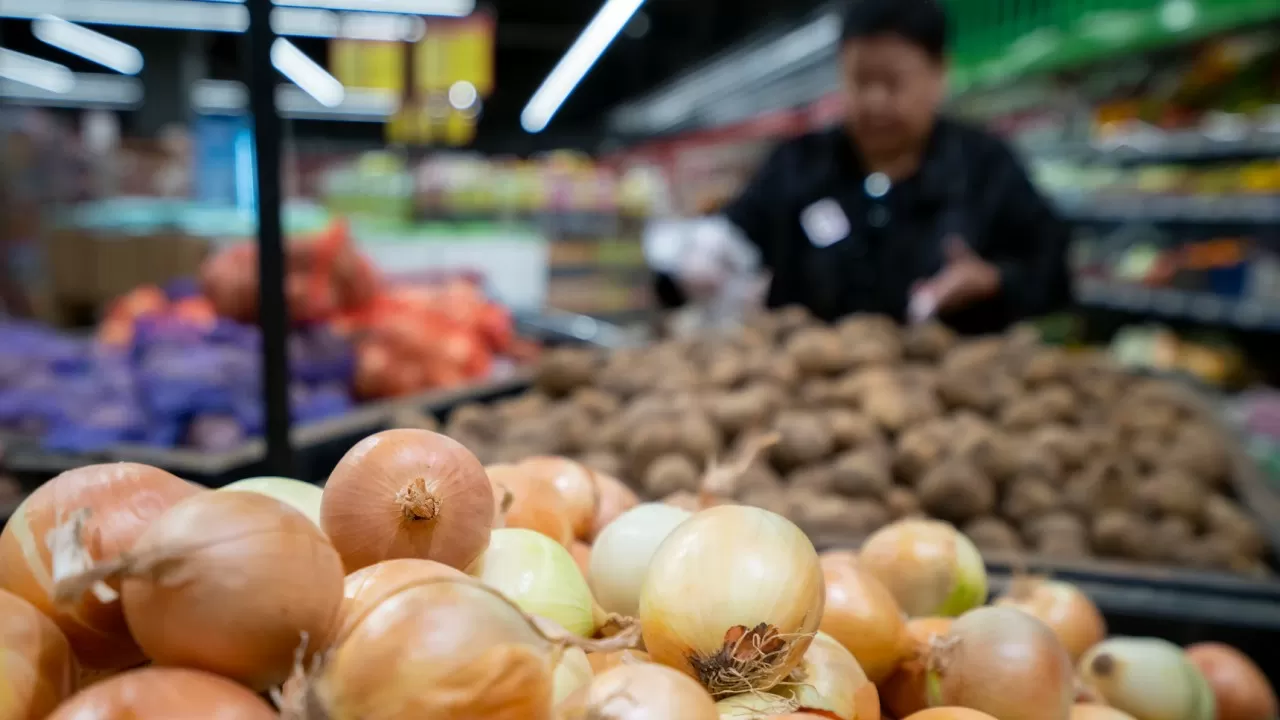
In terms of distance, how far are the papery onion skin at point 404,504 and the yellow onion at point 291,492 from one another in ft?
0.22

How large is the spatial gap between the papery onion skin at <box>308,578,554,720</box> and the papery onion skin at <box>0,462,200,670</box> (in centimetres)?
15

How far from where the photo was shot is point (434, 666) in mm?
478

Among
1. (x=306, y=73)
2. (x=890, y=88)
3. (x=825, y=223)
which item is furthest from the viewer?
(x=306, y=73)

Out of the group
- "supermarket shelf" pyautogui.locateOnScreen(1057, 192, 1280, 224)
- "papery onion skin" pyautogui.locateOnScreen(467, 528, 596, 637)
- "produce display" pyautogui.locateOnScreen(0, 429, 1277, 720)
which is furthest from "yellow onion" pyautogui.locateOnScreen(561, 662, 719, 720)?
"supermarket shelf" pyautogui.locateOnScreen(1057, 192, 1280, 224)

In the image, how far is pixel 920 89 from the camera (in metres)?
2.50

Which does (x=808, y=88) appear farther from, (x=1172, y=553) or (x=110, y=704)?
(x=110, y=704)

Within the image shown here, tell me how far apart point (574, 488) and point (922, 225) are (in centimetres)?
207

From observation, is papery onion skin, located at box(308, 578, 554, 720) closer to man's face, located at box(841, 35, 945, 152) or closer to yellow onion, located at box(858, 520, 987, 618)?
yellow onion, located at box(858, 520, 987, 618)

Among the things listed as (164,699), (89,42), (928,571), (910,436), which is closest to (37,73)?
(89,42)

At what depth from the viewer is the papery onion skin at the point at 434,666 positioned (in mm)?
471

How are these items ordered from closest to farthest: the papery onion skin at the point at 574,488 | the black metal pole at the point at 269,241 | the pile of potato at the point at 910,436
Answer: the papery onion skin at the point at 574,488 < the black metal pole at the point at 269,241 < the pile of potato at the point at 910,436

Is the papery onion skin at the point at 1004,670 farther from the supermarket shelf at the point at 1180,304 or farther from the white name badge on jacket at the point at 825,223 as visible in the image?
the supermarket shelf at the point at 1180,304

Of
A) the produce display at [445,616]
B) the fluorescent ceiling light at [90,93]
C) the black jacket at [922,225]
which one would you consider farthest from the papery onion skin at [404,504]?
the fluorescent ceiling light at [90,93]

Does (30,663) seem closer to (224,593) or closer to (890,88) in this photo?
(224,593)
